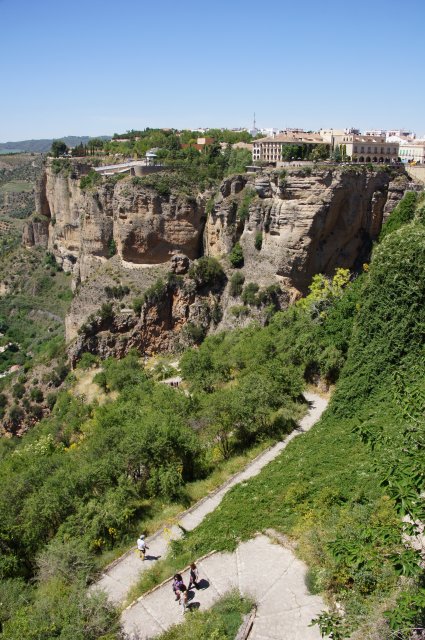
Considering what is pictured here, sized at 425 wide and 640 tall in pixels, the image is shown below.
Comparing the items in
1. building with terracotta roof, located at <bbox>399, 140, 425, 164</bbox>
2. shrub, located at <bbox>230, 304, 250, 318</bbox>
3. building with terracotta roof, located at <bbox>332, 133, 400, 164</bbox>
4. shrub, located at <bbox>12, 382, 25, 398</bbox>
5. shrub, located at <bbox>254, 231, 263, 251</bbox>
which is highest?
building with terracotta roof, located at <bbox>399, 140, 425, 164</bbox>

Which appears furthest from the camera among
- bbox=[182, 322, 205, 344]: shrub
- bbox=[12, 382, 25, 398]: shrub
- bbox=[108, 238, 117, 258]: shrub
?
bbox=[108, 238, 117, 258]: shrub

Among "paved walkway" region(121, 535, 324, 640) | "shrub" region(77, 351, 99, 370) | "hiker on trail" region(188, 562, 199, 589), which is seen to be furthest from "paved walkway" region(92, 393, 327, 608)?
"shrub" region(77, 351, 99, 370)

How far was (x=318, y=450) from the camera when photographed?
12.5 metres

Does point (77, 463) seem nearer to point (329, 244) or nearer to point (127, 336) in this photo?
point (127, 336)

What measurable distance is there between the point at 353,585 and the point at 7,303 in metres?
49.0

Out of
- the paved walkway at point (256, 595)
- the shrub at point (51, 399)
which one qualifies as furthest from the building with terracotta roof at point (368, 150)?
the paved walkway at point (256, 595)

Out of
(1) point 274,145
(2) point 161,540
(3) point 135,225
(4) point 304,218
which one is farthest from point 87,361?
(2) point 161,540

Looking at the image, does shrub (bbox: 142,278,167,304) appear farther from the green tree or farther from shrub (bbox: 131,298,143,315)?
the green tree

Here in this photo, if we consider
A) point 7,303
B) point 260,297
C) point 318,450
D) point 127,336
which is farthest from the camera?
point 7,303

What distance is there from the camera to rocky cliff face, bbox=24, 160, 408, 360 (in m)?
27.5

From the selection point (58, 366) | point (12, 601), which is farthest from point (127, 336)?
point (12, 601)

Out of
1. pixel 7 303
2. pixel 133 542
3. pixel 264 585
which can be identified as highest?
pixel 264 585

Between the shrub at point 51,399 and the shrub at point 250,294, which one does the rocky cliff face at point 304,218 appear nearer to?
the shrub at point 250,294

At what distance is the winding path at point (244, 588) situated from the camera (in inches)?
303
